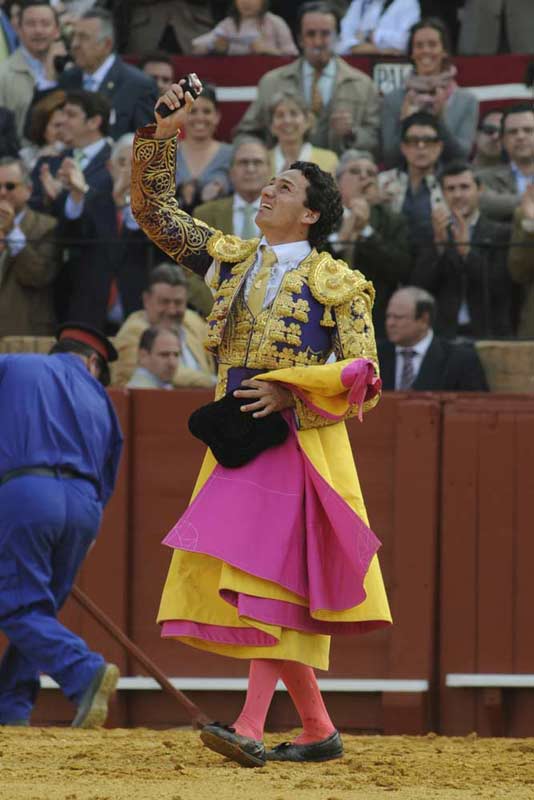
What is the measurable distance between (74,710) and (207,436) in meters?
3.64

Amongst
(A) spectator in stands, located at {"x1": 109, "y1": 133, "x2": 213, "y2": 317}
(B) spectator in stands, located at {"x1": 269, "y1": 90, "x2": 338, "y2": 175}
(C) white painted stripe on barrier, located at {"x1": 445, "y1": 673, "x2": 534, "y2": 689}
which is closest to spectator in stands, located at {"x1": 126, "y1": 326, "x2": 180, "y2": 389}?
(A) spectator in stands, located at {"x1": 109, "y1": 133, "x2": 213, "y2": 317}

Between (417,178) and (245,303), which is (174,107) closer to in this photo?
(245,303)

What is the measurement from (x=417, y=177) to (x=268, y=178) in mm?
759

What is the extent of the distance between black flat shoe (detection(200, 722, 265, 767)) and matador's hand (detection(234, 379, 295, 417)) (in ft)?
2.82

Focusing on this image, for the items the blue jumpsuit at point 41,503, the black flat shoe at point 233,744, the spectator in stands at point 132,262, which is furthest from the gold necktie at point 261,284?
the spectator in stands at point 132,262

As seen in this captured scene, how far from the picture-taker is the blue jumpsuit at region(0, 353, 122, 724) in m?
7.00

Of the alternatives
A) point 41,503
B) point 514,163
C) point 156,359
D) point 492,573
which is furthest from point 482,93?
point 41,503

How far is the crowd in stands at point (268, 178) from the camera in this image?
8664 millimetres

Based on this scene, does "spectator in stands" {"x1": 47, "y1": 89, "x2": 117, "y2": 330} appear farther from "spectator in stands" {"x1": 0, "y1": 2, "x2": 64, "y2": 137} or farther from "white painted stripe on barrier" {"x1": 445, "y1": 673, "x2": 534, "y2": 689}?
"white painted stripe on barrier" {"x1": 445, "y1": 673, "x2": 534, "y2": 689}

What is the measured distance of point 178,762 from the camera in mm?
5324

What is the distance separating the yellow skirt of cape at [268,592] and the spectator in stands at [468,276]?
361 cm

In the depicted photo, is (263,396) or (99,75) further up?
(99,75)

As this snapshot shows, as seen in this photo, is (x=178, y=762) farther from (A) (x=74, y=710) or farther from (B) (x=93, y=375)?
(A) (x=74, y=710)

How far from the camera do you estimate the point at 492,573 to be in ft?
27.3
